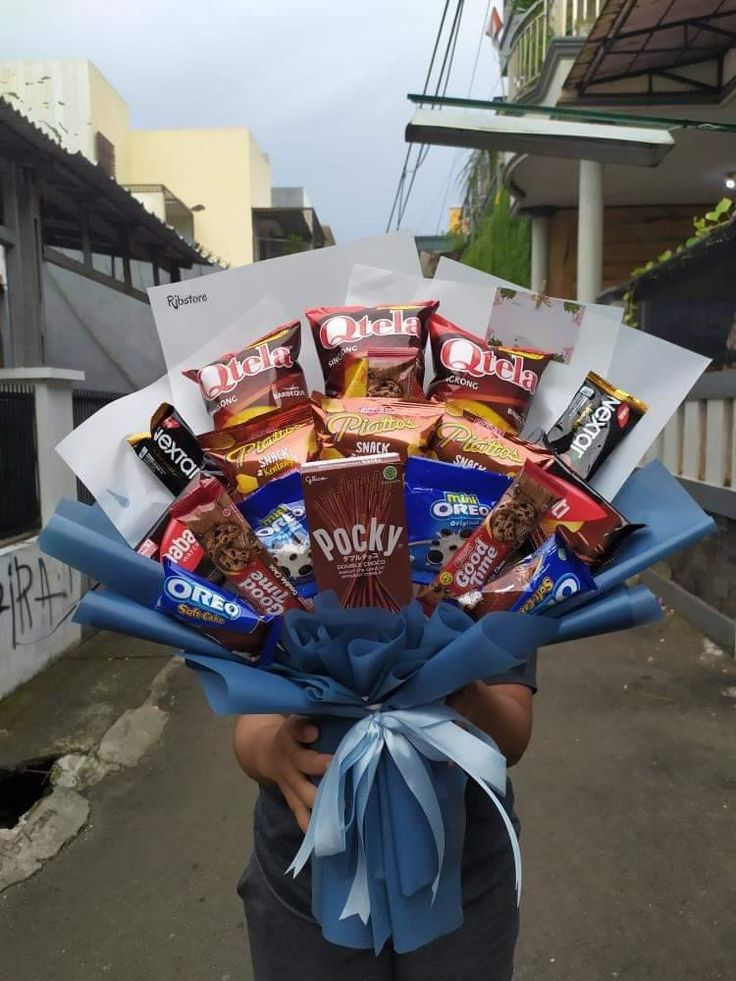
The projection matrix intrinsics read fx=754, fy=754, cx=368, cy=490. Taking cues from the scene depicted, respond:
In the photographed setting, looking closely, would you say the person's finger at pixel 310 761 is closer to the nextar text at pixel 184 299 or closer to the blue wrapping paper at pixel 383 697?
the blue wrapping paper at pixel 383 697

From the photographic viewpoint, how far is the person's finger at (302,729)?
38.3 inches

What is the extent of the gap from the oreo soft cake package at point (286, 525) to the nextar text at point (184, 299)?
387mm

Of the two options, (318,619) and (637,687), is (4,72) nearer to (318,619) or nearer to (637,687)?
(637,687)

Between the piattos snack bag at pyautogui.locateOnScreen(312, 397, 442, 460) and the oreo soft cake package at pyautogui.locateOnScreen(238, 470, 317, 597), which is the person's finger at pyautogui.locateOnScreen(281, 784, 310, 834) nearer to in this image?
the oreo soft cake package at pyautogui.locateOnScreen(238, 470, 317, 597)

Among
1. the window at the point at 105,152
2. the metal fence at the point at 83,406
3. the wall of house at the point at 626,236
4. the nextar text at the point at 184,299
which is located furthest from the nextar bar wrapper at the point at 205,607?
the window at the point at 105,152

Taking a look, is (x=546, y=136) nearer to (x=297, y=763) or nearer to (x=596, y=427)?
(x=596, y=427)

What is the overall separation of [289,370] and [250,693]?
47cm

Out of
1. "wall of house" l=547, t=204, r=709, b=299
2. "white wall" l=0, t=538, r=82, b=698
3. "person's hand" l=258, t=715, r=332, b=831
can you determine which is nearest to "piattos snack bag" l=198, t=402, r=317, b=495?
"person's hand" l=258, t=715, r=332, b=831

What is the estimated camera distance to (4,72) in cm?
1591

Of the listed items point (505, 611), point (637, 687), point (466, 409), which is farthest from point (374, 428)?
point (637, 687)

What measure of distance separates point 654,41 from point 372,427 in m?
6.62

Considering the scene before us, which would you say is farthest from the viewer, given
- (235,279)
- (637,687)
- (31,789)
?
(637,687)

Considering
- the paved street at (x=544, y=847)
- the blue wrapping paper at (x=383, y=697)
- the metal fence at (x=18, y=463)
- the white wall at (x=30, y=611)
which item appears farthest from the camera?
the metal fence at (x=18, y=463)

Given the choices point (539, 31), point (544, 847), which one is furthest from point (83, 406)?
point (539, 31)
